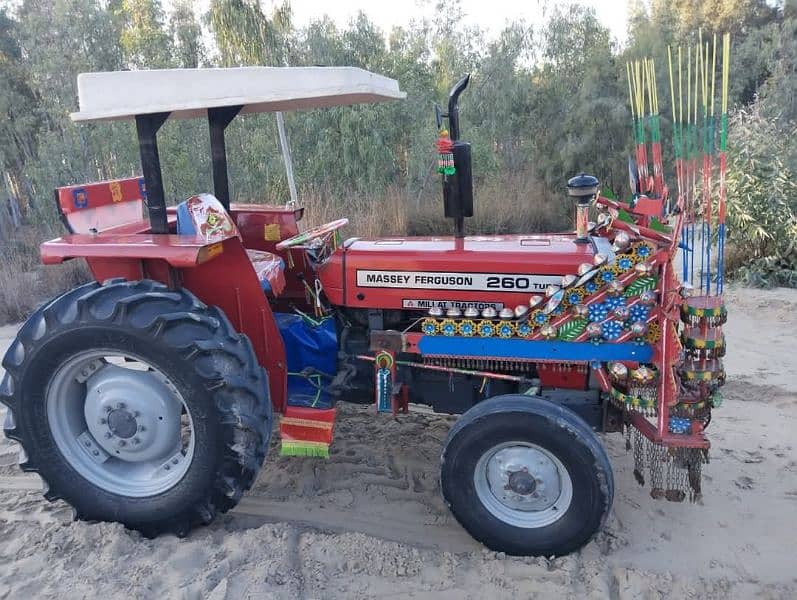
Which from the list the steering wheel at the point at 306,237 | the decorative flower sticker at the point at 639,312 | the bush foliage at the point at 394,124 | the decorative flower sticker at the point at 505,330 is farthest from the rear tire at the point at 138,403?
the bush foliage at the point at 394,124

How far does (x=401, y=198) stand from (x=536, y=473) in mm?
7139

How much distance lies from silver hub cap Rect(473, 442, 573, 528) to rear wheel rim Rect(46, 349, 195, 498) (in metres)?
1.31

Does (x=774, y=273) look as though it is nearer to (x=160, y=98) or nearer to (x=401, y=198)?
(x=401, y=198)

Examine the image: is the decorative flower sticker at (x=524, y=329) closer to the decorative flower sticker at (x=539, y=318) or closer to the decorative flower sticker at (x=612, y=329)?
the decorative flower sticker at (x=539, y=318)

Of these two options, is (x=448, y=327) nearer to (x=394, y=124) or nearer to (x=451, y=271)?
(x=451, y=271)

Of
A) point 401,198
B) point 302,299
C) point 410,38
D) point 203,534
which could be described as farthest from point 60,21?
point 203,534

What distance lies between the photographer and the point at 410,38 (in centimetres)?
1345

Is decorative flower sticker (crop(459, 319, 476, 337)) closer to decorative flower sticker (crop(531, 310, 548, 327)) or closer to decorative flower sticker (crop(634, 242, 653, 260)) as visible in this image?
decorative flower sticker (crop(531, 310, 548, 327))

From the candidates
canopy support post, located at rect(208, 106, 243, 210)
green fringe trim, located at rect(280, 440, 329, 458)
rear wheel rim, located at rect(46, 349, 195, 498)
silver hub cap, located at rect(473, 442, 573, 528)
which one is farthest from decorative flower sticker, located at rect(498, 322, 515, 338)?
canopy support post, located at rect(208, 106, 243, 210)

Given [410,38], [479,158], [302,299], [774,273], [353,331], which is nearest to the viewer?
[353,331]

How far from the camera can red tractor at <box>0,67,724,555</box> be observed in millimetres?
2590

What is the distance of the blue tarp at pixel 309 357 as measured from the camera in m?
3.15

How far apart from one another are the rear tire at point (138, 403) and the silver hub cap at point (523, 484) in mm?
979

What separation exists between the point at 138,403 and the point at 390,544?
1.28 metres
